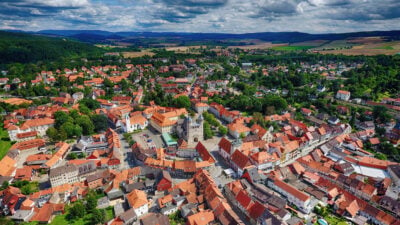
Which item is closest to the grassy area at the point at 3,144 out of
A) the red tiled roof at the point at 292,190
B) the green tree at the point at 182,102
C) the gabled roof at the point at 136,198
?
the gabled roof at the point at 136,198

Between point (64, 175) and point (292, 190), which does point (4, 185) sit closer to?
point (64, 175)

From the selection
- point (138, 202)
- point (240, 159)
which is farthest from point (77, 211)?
point (240, 159)

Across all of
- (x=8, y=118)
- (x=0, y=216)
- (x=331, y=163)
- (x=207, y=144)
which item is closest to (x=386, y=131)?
(x=331, y=163)

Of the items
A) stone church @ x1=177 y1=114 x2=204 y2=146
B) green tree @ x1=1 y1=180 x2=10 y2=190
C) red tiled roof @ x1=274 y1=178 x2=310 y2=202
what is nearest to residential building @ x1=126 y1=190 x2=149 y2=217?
green tree @ x1=1 y1=180 x2=10 y2=190

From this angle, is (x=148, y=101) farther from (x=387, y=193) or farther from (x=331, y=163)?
(x=387, y=193)

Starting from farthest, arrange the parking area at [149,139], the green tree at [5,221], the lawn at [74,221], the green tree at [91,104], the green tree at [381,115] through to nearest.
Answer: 1. the green tree at [91,104]
2. the green tree at [381,115]
3. the parking area at [149,139]
4. the lawn at [74,221]
5. the green tree at [5,221]

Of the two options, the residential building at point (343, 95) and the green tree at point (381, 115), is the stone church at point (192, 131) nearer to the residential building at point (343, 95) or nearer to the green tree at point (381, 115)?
the green tree at point (381, 115)
